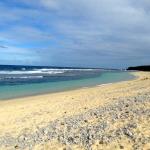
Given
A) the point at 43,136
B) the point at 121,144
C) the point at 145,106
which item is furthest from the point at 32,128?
the point at 145,106

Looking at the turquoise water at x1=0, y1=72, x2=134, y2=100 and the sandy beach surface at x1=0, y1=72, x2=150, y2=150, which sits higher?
the sandy beach surface at x1=0, y1=72, x2=150, y2=150

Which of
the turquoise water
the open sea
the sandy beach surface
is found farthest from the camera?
the open sea

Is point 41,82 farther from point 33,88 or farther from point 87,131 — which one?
point 87,131

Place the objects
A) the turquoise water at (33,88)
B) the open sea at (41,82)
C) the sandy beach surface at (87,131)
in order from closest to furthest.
Result: the sandy beach surface at (87,131) < the turquoise water at (33,88) < the open sea at (41,82)

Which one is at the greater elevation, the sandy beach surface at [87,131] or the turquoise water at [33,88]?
the sandy beach surface at [87,131]

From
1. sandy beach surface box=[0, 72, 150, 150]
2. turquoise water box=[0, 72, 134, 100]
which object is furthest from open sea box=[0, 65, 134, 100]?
sandy beach surface box=[0, 72, 150, 150]

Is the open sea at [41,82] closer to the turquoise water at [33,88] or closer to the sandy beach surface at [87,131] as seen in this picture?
the turquoise water at [33,88]

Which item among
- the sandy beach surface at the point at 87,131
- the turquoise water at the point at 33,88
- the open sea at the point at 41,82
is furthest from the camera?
the open sea at the point at 41,82

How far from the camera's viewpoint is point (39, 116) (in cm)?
1171

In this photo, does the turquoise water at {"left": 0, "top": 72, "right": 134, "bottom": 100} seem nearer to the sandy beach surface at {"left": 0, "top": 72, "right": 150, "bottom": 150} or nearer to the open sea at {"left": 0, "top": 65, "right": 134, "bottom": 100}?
the open sea at {"left": 0, "top": 65, "right": 134, "bottom": 100}

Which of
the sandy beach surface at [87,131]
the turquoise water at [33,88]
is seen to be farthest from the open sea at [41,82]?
the sandy beach surface at [87,131]

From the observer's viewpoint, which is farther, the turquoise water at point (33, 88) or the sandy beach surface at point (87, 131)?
the turquoise water at point (33, 88)

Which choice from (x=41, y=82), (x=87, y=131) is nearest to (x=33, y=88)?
(x=41, y=82)

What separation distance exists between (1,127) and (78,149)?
13.4ft
